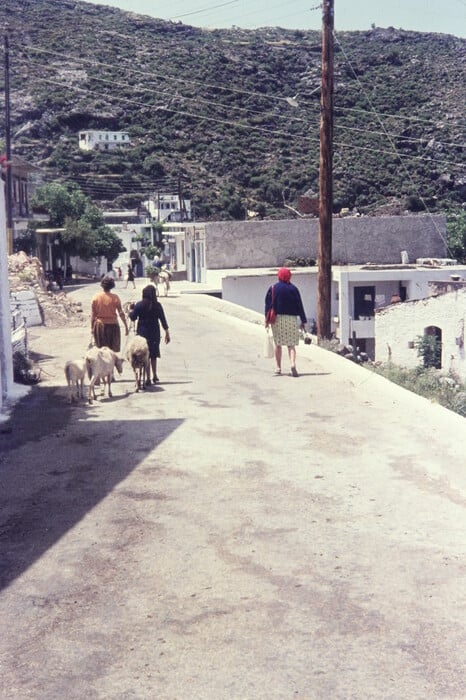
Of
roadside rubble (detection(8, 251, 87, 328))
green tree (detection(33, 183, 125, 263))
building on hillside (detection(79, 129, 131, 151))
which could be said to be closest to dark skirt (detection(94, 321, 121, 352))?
roadside rubble (detection(8, 251, 87, 328))

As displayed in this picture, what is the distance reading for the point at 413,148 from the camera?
251 ft

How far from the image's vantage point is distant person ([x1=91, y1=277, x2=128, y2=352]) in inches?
539

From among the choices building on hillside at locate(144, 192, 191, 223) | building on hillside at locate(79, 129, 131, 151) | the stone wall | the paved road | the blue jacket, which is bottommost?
the paved road

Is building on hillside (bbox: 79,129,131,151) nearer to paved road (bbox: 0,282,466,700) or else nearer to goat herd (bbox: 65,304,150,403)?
goat herd (bbox: 65,304,150,403)

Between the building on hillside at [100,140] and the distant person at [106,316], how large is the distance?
2923 inches

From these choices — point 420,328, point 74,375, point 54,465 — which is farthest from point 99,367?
point 420,328

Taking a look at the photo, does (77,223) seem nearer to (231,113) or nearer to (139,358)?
(231,113)

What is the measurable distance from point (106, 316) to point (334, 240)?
1383 inches

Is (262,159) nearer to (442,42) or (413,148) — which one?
(413,148)

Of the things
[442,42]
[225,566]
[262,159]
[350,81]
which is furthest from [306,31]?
[225,566]

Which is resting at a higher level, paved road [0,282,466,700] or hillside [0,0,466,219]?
hillside [0,0,466,219]

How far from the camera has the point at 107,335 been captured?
1390cm

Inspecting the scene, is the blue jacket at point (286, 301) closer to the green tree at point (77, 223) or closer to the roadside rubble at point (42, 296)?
the roadside rubble at point (42, 296)

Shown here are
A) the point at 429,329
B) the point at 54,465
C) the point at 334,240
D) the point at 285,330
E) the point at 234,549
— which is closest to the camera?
the point at 234,549
